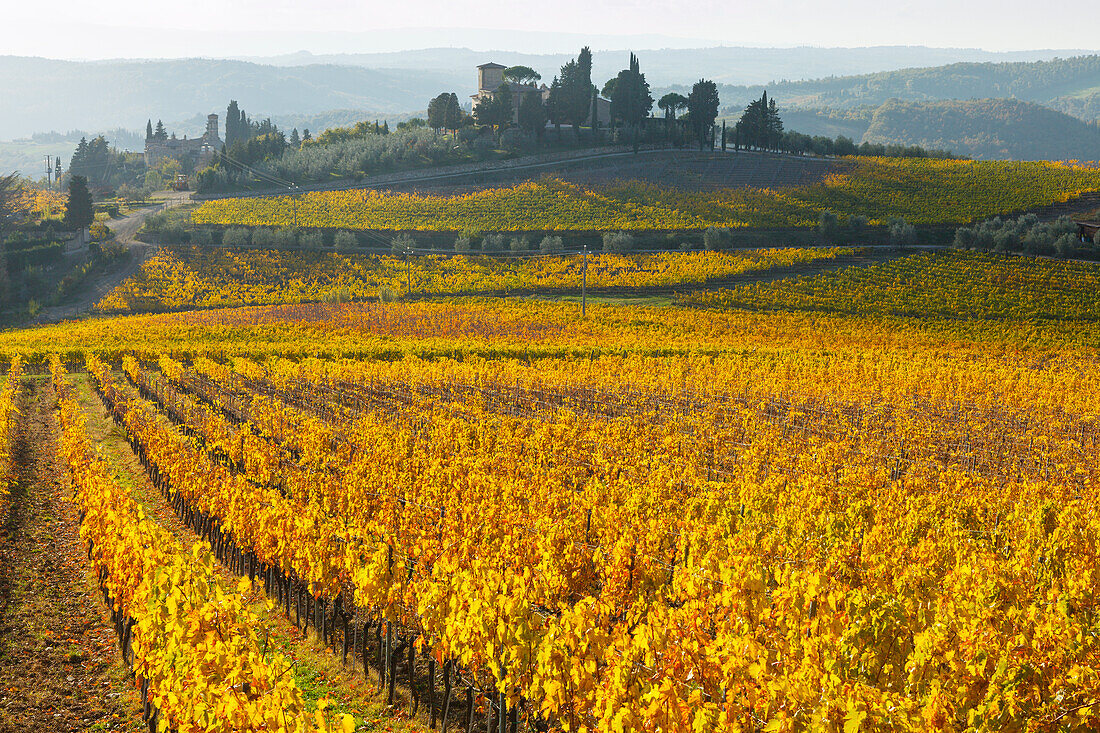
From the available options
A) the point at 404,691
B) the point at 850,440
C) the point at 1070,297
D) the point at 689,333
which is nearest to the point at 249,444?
the point at 404,691

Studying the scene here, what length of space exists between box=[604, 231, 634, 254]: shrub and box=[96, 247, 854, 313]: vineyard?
1.91 m

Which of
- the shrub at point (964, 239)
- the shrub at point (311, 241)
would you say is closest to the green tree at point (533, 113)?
the shrub at point (311, 241)

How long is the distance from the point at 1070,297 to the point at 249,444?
63.1 meters

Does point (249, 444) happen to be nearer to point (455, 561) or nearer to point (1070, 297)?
point (455, 561)

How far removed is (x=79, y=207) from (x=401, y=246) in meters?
35.9

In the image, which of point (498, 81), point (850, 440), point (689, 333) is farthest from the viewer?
point (498, 81)

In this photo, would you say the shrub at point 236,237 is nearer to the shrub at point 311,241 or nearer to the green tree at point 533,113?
the shrub at point 311,241

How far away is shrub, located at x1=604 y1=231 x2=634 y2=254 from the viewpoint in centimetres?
8406

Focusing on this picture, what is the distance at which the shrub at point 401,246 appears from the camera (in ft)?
286

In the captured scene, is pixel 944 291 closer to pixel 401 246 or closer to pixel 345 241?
pixel 401 246

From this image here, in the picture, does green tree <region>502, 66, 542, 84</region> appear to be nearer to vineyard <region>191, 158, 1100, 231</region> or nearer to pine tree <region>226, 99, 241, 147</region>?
vineyard <region>191, 158, 1100, 231</region>

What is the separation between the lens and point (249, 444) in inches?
882

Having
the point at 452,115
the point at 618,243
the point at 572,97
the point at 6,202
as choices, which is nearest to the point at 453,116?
the point at 452,115

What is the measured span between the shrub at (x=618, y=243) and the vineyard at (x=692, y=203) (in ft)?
16.6
